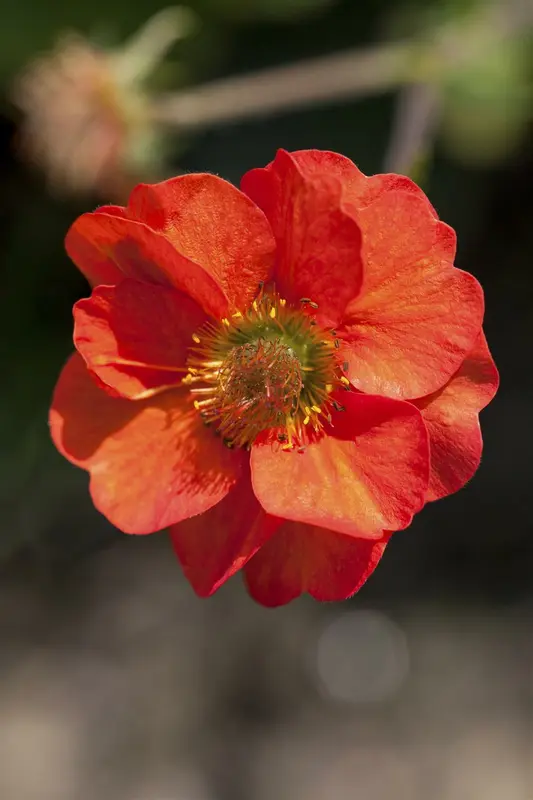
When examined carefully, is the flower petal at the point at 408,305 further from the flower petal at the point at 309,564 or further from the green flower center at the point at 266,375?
the flower petal at the point at 309,564

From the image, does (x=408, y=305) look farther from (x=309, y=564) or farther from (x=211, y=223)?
(x=309, y=564)

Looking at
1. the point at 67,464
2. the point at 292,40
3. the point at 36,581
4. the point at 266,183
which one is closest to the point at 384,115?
the point at 292,40

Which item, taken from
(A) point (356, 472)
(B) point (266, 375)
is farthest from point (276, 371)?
(A) point (356, 472)

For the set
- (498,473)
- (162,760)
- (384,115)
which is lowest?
(162,760)

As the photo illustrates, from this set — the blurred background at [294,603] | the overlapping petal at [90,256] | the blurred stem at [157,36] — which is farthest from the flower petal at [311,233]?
the blurred background at [294,603]

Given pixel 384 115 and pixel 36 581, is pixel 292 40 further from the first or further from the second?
pixel 36 581
